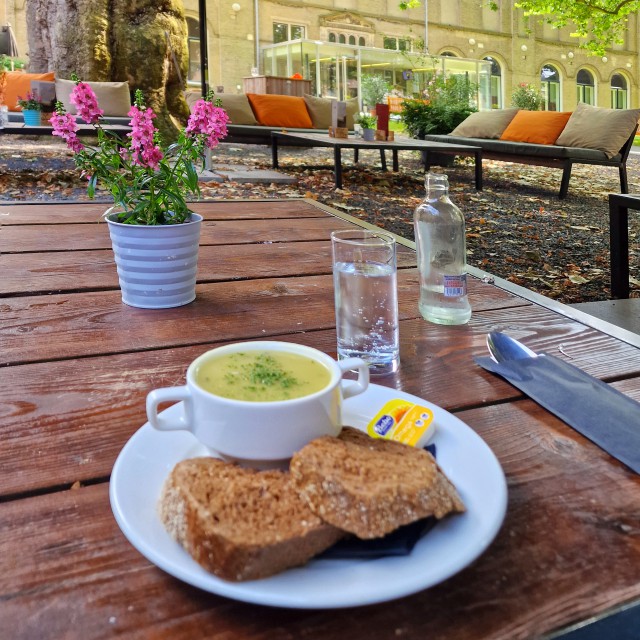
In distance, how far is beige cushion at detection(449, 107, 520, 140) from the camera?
792 cm

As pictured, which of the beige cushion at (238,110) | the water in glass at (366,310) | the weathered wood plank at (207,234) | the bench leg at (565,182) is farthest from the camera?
the beige cushion at (238,110)

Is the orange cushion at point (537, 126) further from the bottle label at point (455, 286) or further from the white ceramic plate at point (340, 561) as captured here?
the white ceramic plate at point (340, 561)

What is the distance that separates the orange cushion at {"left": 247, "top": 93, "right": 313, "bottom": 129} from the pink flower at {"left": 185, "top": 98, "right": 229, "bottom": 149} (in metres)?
8.44

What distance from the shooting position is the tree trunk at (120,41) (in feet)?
25.4

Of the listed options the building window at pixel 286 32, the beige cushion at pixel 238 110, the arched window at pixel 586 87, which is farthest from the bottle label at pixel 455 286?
the arched window at pixel 586 87

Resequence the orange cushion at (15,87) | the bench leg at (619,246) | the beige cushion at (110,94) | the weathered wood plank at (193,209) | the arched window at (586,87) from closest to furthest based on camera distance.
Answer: the weathered wood plank at (193,209) < the bench leg at (619,246) < the beige cushion at (110,94) < the orange cushion at (15,87) < the arched window at (586,87)

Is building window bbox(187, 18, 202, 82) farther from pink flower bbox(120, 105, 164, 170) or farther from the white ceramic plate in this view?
the white ceramic plate

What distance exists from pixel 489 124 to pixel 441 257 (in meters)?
7.64

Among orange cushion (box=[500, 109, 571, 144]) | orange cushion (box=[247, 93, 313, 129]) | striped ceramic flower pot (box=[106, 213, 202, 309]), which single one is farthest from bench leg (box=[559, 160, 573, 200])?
striped ceramic flower pot (box=[106, 213, 202, 309])

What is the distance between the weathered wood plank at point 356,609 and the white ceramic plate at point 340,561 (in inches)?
1.2

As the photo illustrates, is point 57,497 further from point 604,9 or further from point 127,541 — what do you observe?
point 604,9

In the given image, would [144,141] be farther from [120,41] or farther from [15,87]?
[15,87]

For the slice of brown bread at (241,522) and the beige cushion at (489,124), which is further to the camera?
the beige cushion at (489,124)

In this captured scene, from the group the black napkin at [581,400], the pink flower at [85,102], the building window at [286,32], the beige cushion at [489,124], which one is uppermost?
the building window at [286,32]
